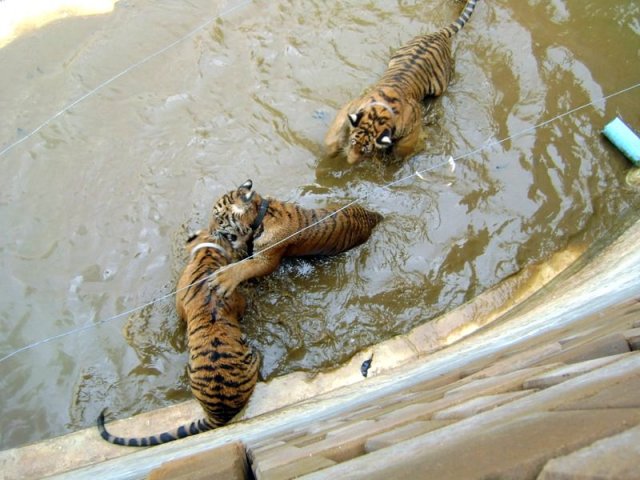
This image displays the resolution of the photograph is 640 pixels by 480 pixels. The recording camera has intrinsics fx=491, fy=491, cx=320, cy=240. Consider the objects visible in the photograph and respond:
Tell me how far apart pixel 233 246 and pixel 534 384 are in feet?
9.99

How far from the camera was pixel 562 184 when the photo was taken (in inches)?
172

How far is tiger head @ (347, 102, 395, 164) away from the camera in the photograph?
4230 millimetres

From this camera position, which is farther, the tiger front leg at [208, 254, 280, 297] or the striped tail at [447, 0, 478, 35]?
the striped tail at [447, 0, 478, 35]

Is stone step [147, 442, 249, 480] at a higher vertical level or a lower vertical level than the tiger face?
lower

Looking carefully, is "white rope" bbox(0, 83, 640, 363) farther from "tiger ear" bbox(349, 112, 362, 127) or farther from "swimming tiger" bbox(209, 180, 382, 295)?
"tiger ear" bbox(349, 112, 362, 127)

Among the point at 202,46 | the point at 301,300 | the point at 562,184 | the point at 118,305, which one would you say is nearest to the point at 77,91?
the point at 202,46

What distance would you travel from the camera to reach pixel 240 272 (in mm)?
3645

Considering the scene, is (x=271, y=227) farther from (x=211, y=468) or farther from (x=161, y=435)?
(x=211, y=468)

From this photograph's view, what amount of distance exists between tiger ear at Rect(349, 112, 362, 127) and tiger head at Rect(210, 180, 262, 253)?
108cm

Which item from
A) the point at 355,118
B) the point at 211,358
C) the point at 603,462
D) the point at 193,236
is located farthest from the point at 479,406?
the point at 355,118

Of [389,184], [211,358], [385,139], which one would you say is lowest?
[211,358]

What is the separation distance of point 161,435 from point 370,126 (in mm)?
2897

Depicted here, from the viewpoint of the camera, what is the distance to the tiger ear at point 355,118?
4211 millimetres

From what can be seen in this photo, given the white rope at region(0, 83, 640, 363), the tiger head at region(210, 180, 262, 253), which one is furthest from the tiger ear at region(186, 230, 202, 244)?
the white rope at region(0, 83, 640, 363)
